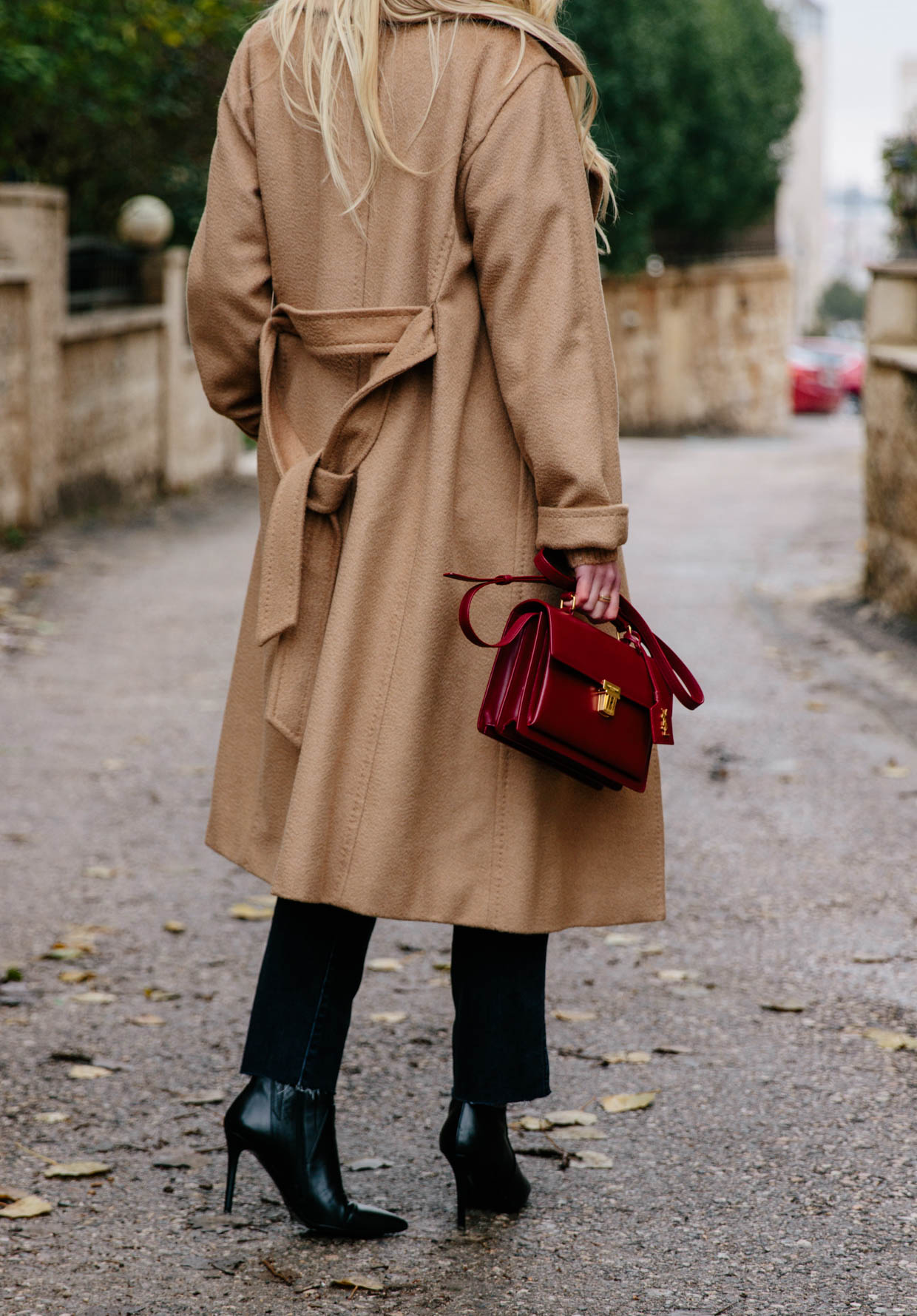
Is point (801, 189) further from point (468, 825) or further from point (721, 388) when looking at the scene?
point (468, 825)

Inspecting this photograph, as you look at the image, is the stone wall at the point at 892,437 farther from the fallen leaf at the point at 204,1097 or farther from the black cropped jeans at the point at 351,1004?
the black cropped jeans at the point at 351,1004

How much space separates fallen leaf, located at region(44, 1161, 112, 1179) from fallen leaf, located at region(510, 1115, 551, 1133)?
Result: 2.40ft

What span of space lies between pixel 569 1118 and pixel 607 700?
1051 millimetres

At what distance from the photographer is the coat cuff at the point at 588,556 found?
7.45ft

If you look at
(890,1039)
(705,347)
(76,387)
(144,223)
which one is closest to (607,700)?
(890,1039)

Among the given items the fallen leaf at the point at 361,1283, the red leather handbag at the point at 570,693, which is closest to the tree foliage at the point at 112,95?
the red leather handbag at the point at 570,693

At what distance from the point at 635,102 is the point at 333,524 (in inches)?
1046

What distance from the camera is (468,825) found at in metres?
2.35

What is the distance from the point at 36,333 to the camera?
34.4 feet

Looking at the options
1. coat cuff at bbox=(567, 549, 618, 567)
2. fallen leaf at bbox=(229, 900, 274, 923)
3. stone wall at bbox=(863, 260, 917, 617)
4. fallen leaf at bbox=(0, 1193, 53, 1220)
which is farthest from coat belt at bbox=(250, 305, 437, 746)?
stone wall at bbox=(863, 260, 917, 617)

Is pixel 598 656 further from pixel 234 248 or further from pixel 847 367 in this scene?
pixel 847 367

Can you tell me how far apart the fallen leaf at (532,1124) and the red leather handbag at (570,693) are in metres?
0.88

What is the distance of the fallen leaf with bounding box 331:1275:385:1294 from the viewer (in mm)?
2332

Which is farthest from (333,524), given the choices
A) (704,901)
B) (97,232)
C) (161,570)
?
(97,232)
